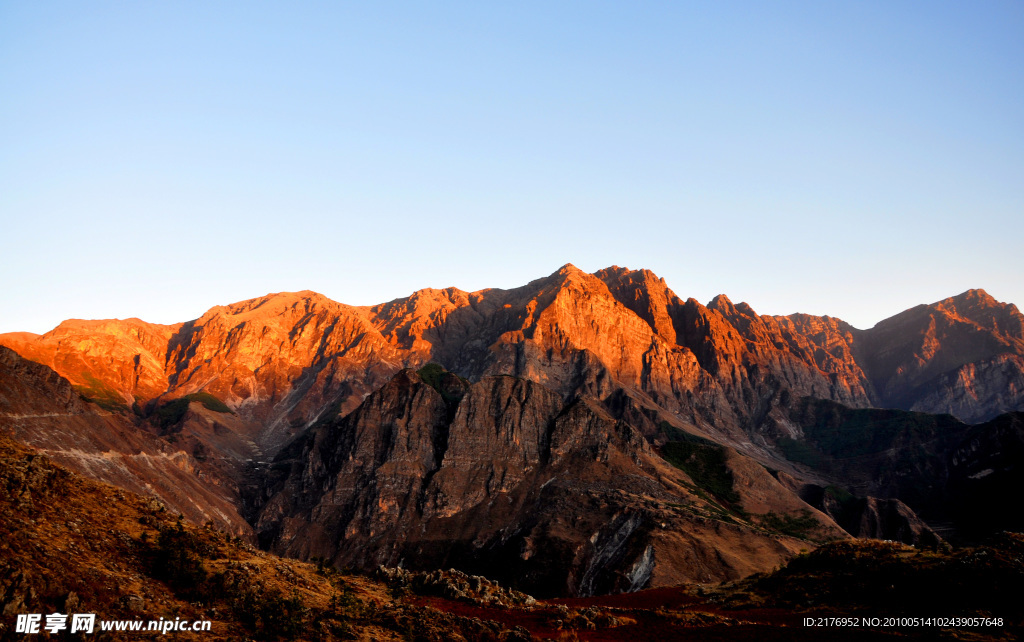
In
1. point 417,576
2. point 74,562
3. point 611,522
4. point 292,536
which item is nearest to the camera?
point 74,562

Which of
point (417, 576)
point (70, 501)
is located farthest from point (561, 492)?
point (70, 501)

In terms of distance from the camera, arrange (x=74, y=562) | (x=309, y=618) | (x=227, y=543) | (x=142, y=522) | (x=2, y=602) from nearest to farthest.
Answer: (x=2, y=602) < (x=74, y=562) < (x=309, y=618) < (x=142, y=522) < (x=227, y=543)

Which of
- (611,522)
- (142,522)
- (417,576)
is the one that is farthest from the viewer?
(611,522)

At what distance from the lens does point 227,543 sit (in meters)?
45.9

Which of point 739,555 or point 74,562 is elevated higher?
point 74,562

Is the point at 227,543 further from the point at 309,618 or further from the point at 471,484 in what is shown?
the point at 471,484

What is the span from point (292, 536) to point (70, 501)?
170150 millimetres

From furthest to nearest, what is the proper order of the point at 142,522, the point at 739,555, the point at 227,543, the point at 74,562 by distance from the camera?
the point at 739,555 → the point at 227,543 → the point at 142,522 → the point at 74,562

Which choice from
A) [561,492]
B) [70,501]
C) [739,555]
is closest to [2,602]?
[70,501]

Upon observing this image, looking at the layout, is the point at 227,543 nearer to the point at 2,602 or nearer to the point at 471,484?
the point at 2,602

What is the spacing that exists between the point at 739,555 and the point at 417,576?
4290 inches

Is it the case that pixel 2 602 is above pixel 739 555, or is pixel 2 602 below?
above

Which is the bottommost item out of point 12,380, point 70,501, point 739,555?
point 739,555

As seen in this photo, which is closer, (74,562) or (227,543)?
(74,562)
